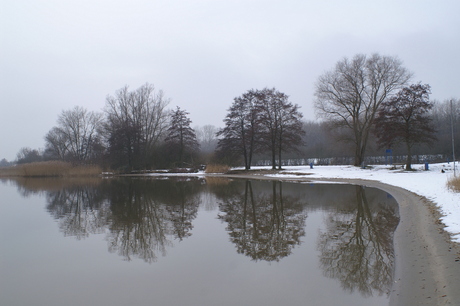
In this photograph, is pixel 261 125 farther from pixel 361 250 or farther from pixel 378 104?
pixel 361 250

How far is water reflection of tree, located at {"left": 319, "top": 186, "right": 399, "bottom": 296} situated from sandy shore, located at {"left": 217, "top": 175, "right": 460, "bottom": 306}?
237 mm

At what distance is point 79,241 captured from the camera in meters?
9.77

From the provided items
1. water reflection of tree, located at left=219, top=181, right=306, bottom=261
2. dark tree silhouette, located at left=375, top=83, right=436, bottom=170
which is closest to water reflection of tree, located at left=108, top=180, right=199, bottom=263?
water reflection of tree, located at left=219, top=181, right=306, bottom=261

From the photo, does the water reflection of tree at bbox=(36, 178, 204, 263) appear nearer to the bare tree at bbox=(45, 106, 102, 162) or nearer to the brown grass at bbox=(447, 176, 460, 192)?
the brown grass at bbox=(447, 176, 460, 192)

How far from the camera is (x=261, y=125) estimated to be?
44031 mm

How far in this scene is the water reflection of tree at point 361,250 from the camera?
600 cm

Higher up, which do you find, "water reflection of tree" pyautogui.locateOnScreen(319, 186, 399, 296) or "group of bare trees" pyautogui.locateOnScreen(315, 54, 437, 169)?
"group of bare trees" pyautogui.locateOnScreen(315, 54, 437, 169)

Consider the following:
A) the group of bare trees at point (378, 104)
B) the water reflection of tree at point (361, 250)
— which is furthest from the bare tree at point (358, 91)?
the water reflection of tree at point (361, 250)

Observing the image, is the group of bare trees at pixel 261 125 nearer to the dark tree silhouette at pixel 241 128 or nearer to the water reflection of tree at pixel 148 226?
the dark tree silhouette at pixel 241 128

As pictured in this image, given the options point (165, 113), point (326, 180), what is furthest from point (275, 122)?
point (165, 113)

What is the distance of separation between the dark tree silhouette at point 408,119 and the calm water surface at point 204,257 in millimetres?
20162

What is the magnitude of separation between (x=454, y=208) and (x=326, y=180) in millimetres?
18867

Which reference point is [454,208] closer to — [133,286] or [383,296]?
[383,296]

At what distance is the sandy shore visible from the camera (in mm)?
4926
